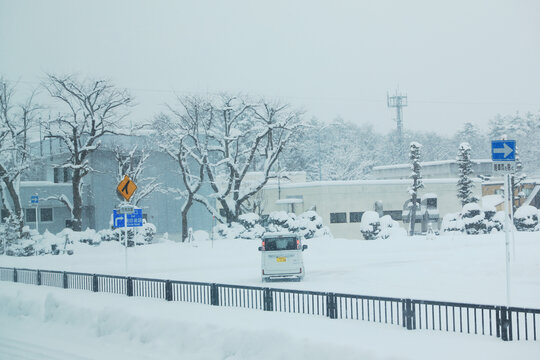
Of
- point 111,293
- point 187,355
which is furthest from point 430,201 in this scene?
point 187,355

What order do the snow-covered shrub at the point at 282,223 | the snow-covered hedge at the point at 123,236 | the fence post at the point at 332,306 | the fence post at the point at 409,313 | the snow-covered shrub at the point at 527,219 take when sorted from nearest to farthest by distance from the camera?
the fence post at the point at 409,313
the fence post at the point at 332,306
the snow-covered shrub at the point at 527,219
the snow-covered hedge at the point at 123,236
the snow-covered shrub at the point at 282,223

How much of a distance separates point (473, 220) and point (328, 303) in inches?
1202

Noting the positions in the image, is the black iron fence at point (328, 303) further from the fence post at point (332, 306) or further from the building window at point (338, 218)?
the building window at point (338, 218)

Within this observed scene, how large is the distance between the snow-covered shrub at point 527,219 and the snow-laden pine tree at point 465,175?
1143cm

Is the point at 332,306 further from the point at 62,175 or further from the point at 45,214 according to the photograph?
the point at 62,175

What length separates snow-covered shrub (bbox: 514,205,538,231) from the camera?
39594 mm

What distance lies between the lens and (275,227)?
4256 cm

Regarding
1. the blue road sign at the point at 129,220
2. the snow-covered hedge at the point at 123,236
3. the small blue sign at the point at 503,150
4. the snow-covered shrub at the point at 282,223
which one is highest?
the small blue sign at the point at 503,150

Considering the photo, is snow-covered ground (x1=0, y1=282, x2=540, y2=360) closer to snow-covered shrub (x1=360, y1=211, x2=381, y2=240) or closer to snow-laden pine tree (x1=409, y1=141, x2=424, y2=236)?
snow-covered shrub (x1=360, y1=211, x2=381, y2=240)

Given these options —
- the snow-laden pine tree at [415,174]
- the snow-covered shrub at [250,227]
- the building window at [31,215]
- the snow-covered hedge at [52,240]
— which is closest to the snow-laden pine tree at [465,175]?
the snow-laden pine tree at [415,174]

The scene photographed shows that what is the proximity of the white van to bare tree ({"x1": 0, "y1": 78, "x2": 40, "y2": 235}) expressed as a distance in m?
25.7

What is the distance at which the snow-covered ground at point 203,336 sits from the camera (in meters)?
9.98

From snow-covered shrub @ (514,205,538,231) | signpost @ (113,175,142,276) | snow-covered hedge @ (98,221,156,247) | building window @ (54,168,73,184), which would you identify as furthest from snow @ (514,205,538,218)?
building window @ (54,168,73,184)

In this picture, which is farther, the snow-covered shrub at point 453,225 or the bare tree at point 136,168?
the bare tree at point 136,168
